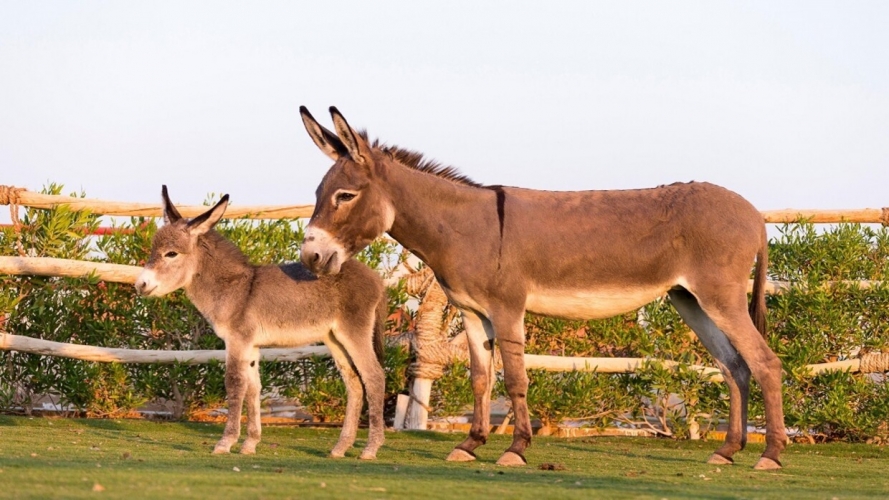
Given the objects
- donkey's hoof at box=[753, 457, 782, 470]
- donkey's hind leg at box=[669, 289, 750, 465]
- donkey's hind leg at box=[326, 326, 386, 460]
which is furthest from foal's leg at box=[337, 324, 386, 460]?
donkey's hoof at box=[753, 457, 782, 470]

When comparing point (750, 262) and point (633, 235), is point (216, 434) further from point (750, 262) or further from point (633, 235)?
point (750, 262)

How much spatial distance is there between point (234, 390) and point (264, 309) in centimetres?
67

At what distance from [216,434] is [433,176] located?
11.4 feet

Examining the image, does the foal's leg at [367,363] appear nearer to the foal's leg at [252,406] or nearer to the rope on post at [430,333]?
the foal's leg at [252,406]

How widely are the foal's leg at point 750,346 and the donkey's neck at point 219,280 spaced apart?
3558mm

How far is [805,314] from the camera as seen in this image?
1128 centimetres

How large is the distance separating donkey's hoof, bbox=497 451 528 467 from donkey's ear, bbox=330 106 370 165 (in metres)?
2.32

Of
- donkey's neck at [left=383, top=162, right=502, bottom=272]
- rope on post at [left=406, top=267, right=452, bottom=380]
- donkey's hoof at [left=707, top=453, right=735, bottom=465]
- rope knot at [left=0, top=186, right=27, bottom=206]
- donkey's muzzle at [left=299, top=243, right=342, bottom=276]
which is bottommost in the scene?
donkey's hoof at [left=707, top=453, right=735, bottom=465]

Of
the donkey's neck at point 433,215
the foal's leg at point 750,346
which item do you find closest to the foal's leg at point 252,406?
the donkey's neck at point 433,215

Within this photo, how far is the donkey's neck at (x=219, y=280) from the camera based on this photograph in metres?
8.94

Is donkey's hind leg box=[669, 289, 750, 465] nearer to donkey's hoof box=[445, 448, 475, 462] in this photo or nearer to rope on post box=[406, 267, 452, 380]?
donkey's hoof box=[445, 448, 475, 462]

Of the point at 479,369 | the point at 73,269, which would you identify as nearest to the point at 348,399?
the point at 479,369

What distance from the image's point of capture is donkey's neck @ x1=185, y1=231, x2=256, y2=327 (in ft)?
29.3

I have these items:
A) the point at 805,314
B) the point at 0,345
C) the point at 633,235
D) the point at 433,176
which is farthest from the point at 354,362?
the point at 805,314
